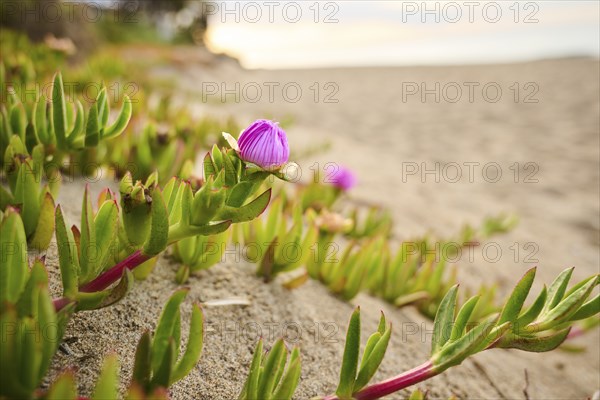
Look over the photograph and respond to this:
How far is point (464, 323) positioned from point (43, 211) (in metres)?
0.75

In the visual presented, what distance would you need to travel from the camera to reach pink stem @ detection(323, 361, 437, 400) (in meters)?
0.77

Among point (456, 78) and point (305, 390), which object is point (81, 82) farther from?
point (456, 78)

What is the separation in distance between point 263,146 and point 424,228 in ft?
5.80

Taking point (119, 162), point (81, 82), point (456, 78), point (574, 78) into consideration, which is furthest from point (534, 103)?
point (119, 162)

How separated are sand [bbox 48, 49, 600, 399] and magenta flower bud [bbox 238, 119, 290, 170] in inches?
15.0

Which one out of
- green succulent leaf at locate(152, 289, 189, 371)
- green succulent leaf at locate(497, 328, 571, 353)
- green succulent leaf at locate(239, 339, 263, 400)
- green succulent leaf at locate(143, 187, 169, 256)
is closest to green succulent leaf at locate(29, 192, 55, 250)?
green succulent leaf at locate(143, 187, 169, 256)

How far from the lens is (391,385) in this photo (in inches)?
30.7

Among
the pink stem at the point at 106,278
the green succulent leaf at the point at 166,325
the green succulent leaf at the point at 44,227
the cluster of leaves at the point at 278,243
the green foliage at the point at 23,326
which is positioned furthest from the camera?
the cluster of leaves at the point at 278,243

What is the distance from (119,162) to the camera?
1.52 meters

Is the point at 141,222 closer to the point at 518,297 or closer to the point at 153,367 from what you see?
the point at 153,367

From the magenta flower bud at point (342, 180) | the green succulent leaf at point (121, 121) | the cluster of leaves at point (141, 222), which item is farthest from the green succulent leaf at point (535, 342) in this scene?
the magenta flower bud at point (342, 180)

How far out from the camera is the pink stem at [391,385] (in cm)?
77

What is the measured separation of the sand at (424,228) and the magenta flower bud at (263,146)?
1.25ft

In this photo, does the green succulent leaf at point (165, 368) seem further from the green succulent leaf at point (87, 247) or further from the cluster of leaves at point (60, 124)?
the cluster of leaves at point (60, 124)
